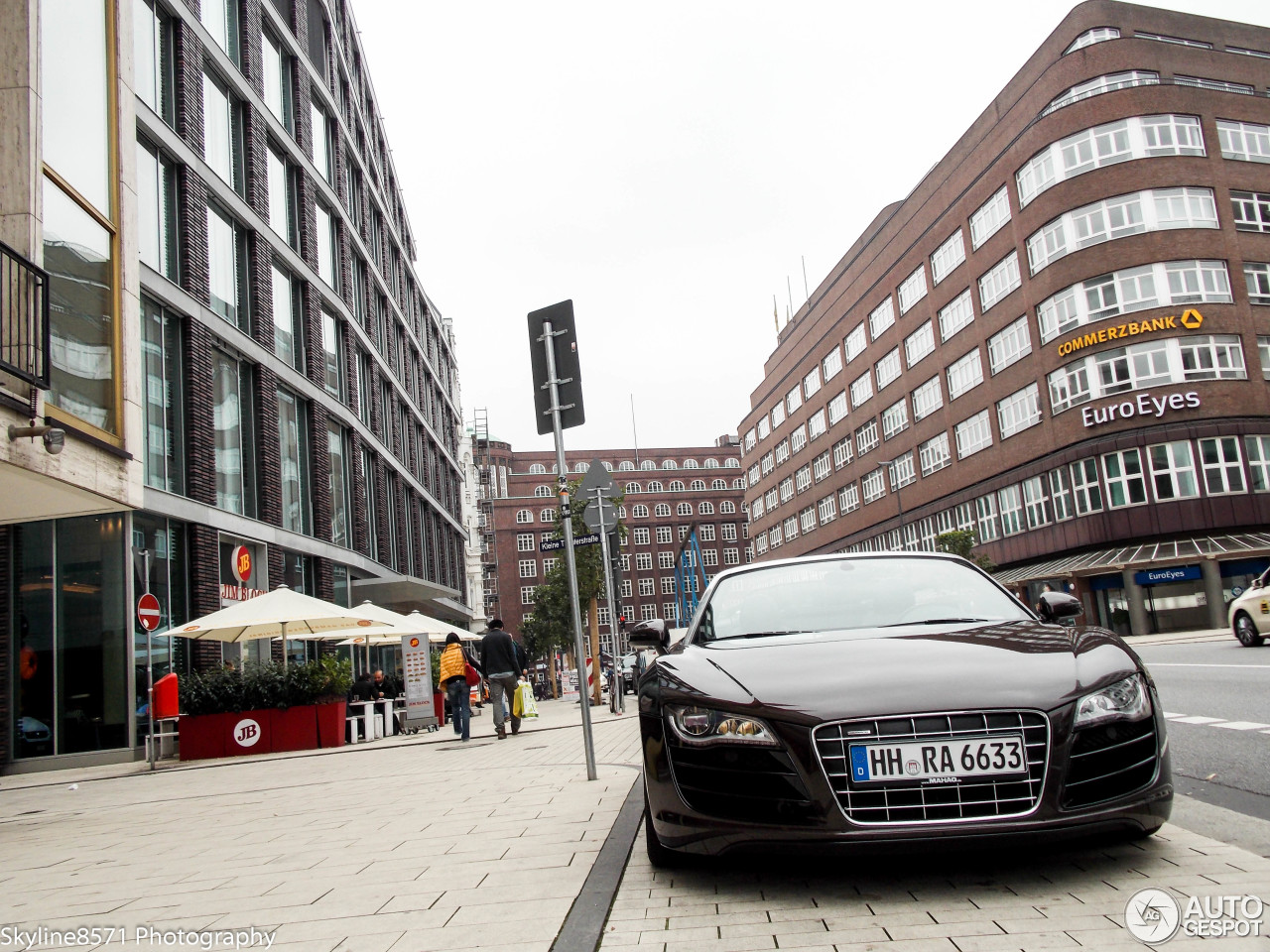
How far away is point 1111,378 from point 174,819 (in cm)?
3854

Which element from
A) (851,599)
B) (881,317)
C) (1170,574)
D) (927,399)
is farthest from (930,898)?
(881,317)

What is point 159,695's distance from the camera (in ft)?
54.1

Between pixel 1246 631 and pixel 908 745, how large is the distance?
18.4 metres

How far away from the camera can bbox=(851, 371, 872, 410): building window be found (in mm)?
65375

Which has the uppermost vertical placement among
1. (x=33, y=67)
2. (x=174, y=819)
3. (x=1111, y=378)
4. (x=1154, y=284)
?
(x=1154, y=284)

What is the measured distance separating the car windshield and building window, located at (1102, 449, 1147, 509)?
37136mm

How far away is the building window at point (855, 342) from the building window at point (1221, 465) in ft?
93.8

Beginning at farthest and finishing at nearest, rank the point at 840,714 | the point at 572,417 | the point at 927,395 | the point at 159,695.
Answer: the point at 927,395
the point at 159,695
the point at 572,417
the point at 840,714

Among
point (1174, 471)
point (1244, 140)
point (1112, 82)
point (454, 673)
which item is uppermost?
point (1112, 82)

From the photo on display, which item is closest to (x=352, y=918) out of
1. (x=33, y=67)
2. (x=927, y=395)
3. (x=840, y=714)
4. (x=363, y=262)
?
(x=840, y=714)

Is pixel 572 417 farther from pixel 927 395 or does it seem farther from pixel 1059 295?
pixel 927 395

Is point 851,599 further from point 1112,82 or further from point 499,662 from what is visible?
point 1112,82

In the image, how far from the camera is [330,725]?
17.6 meters

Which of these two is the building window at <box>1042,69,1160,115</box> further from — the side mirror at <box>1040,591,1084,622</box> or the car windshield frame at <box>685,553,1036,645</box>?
the side mirror at <box>1040,591,1084,622</box>
